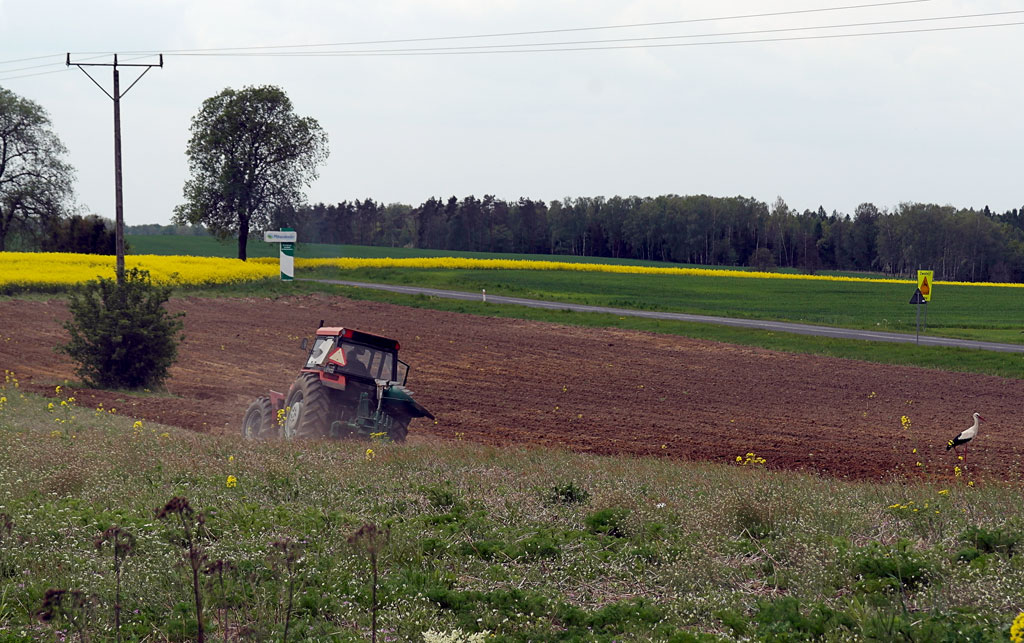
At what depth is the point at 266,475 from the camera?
931cm

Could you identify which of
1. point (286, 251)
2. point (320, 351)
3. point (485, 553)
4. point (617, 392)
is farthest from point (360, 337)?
point (286, 251)

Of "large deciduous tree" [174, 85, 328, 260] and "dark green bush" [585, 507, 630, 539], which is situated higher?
"large deciduous tree" [174, 85, 328, 260]

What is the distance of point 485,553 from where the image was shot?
22.9 feet

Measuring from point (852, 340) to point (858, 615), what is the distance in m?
31.2

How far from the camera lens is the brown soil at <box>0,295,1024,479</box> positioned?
610 inches

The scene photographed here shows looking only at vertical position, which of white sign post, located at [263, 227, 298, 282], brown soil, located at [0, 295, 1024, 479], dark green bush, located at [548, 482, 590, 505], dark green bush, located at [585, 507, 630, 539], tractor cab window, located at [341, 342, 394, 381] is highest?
white sign post, located at [263, 227, 298, 282]

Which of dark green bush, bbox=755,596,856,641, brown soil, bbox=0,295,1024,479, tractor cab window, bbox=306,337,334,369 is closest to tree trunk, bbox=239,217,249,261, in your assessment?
brown soil, bbox=0,295,1024,479

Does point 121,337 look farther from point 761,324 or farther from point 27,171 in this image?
point 27,171

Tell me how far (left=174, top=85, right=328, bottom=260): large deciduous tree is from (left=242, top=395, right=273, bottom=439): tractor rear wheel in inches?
2187

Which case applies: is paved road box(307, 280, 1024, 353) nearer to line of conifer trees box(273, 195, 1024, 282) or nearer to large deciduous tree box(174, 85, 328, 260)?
large deciduous tree box(174, 85, 328, 260)

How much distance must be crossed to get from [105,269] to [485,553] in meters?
45.9

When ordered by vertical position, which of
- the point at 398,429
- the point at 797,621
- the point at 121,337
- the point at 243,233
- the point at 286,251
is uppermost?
the point at 243,233

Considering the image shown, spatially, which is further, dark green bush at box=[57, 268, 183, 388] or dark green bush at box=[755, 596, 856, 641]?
dark green bush at box=[57, 268, 183, 388]

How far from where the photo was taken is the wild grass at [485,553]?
216 inches
